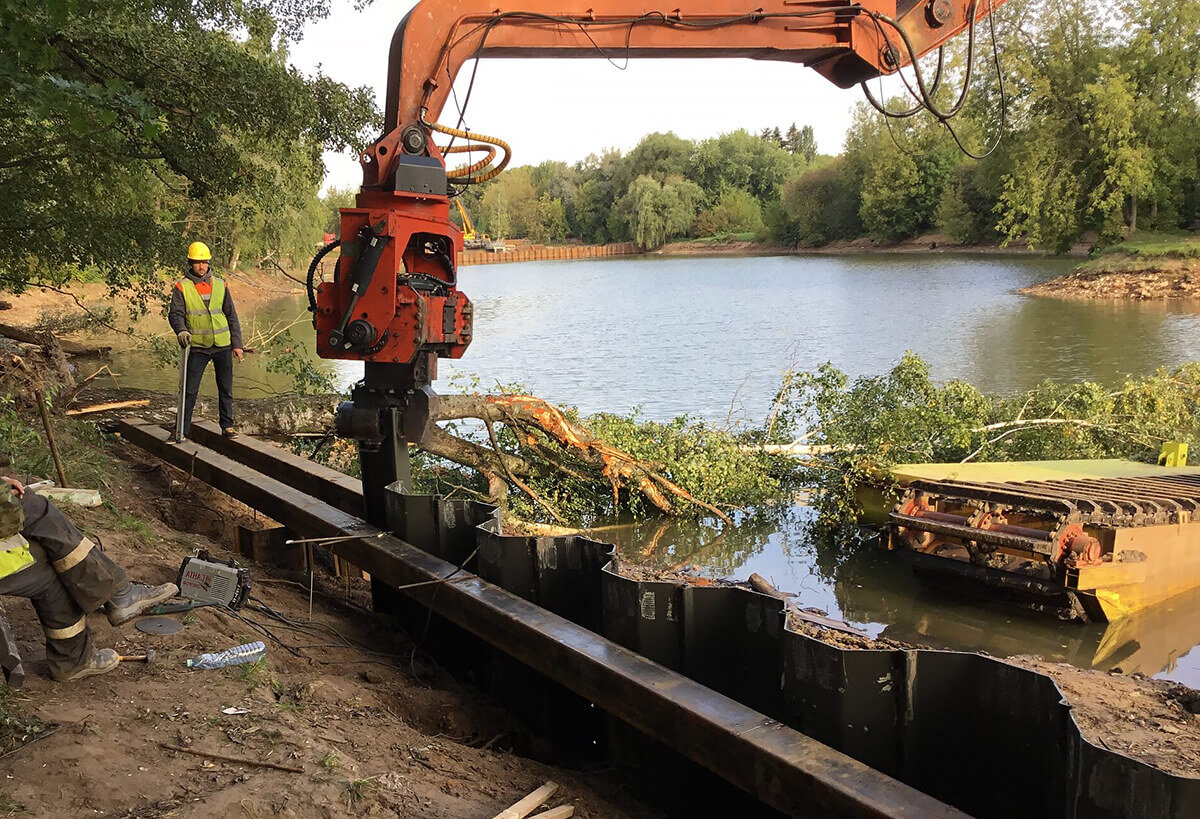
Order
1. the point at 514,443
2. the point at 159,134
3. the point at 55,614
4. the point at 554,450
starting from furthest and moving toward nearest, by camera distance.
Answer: the point at 514,443 < the point at 554,450 < the point at 159,134 < the point at 55,614

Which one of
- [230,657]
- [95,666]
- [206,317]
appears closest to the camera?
[95,666]

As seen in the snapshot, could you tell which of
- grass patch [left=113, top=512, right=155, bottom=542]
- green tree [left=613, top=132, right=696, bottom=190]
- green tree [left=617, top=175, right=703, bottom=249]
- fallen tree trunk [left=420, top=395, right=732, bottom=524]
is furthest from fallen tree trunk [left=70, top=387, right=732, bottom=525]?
green tree [left=613, top=132, right=696, bottom=190]

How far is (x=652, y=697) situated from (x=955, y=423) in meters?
8.37

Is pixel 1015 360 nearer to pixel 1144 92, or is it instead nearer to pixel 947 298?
pixel 947 298

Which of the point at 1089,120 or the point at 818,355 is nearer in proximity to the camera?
the point at 818,355

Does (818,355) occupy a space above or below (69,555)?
below

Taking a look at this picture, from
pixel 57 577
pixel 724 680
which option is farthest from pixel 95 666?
pixel 724 680

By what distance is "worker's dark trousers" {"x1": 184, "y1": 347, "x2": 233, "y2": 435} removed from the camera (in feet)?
30.0

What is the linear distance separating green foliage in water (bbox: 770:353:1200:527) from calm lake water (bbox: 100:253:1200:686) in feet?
3.03

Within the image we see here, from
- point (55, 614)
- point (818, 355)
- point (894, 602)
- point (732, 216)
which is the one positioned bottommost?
point (894, 602)

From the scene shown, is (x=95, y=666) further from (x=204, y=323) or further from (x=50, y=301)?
(x=50, y=301)

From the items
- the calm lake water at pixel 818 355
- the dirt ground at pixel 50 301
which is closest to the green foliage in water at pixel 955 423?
the calm lake water at pixel 818 355

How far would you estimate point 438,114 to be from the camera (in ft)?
19.3

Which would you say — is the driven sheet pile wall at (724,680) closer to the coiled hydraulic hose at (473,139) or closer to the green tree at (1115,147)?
the coiled hydraulic hose at (473,139)
